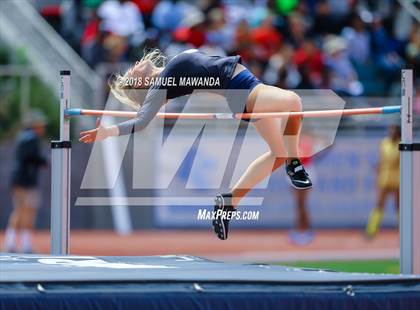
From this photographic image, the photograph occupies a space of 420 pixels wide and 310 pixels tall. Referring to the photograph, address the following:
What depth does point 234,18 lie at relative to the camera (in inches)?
692

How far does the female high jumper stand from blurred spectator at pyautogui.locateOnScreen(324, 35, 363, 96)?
29.0ft

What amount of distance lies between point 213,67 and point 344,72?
9.58 metres

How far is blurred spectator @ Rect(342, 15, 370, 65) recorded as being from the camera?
17234 mm

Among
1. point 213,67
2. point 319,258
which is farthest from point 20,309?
point 319,258

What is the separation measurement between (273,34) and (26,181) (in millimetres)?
4514

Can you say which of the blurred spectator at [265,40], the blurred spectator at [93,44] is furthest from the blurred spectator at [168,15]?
the blurred spectator at [265,40]

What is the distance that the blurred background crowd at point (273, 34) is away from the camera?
53.8 ft

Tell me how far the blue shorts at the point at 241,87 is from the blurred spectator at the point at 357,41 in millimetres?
10321

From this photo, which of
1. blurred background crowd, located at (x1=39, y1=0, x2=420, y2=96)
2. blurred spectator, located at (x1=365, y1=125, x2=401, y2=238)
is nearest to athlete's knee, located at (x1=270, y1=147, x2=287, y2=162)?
blurred spectator, located at (x1=365, y1=125, x2=401, y2=238)

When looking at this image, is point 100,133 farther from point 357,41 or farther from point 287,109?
point 357,41

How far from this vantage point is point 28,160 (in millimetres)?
14773

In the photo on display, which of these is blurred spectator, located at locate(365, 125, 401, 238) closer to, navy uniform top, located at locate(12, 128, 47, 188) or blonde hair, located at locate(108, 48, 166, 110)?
navy uniform top, located at locate(12, 128, 47, 188)

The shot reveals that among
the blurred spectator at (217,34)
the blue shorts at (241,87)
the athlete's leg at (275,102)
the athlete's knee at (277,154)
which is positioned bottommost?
the athlete's knee at (277,154)

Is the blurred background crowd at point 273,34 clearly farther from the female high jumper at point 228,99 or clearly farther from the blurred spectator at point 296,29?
the female high jumper at point 228,99
